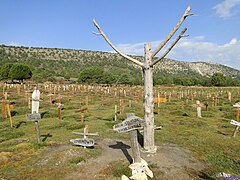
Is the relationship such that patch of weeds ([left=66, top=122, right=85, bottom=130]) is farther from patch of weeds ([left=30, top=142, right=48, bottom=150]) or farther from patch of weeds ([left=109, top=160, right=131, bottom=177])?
patch of weeds ([left=109, top=160, right=131, bottom=177])

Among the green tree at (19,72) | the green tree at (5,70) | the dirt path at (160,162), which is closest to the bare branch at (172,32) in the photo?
the dirt path at (160,162)

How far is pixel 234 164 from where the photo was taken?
953cm

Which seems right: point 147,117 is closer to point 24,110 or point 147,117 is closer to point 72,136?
point 72,136

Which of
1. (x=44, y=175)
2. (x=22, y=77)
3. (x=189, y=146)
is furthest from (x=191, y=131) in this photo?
(x=22, y=77)

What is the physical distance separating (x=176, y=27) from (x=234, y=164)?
622 centimetres

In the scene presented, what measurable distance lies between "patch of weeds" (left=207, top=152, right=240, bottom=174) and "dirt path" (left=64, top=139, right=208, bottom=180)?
0.71 metres

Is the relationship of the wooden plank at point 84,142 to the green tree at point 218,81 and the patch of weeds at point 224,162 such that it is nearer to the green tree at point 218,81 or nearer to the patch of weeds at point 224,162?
the patch of weeds at point 224,162

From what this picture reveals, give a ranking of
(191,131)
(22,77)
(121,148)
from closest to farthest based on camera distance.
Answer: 1. (121,148)
2. (191,131)
3. (22,77)

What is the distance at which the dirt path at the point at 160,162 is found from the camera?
8.28 m

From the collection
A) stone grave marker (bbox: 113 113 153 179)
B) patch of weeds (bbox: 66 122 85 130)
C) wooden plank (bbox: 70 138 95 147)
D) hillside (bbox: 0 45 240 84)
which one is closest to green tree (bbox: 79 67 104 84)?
hillside (bbox: 0 45 240 84)

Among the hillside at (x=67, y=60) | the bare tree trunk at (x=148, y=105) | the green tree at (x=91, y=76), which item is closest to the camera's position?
the bare tree trunk at (x=148, y=105)

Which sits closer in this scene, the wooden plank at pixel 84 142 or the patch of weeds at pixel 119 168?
the patch of weeds at pixel 119 168

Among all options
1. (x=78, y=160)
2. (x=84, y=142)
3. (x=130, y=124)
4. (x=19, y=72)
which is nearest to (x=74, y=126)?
(x=84, y=142)

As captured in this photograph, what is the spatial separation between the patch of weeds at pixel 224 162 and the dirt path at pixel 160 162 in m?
0.71
